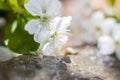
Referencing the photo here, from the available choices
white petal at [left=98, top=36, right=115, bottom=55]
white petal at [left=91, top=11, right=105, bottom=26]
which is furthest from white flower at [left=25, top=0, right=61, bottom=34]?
white petal at [left=91, top=11, right=105, bottom=26]

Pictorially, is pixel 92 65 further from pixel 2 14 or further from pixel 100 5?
pixel 100 5

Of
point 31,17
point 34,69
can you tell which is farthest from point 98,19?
point 34,69

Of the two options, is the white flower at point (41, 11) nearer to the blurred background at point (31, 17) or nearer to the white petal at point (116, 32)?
the blurred background at point (31, 17)

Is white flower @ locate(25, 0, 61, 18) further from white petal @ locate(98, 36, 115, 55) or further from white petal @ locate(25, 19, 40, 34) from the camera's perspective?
white petal @ locate(98, 36, 115, 55)

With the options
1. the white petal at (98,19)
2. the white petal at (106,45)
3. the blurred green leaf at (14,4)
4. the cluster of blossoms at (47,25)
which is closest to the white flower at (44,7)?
the cluster of blossoms at (47,25)

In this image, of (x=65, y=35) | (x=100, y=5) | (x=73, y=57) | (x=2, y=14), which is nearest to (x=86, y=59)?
(x=73, y=57)

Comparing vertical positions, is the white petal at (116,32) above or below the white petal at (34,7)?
above
